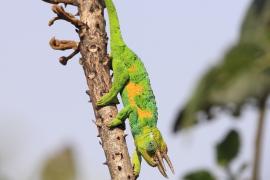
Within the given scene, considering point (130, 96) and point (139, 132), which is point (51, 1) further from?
point (139, 132)

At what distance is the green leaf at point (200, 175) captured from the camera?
1.27m

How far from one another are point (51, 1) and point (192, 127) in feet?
11.6

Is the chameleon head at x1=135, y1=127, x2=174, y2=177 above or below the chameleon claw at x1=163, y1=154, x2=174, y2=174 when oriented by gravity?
above

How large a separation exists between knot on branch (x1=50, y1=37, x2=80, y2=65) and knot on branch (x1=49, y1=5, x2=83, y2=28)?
6.6 inches

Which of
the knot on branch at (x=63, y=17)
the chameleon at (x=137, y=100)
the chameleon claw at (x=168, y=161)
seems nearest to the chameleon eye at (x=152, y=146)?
the chameleon at (x=137, y=100)

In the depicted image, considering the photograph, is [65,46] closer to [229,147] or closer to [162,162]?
[162,162]

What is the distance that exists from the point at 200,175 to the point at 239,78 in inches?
11.0

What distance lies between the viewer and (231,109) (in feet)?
4.18

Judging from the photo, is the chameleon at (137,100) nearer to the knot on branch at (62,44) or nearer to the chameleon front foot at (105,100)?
the chameleon front foot at (105,100)

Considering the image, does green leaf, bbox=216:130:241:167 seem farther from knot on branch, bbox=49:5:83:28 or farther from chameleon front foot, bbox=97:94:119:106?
chameleon front foot, bbox=97:94:119:106

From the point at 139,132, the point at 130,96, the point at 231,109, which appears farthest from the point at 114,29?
the point at 231,109

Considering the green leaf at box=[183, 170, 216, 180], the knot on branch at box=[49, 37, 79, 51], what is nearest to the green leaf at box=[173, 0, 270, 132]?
the green leaf at box=[183, 170, 216, 180]

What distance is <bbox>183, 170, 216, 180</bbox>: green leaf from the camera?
1.27 metres

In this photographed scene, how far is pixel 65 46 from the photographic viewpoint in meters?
4.75
